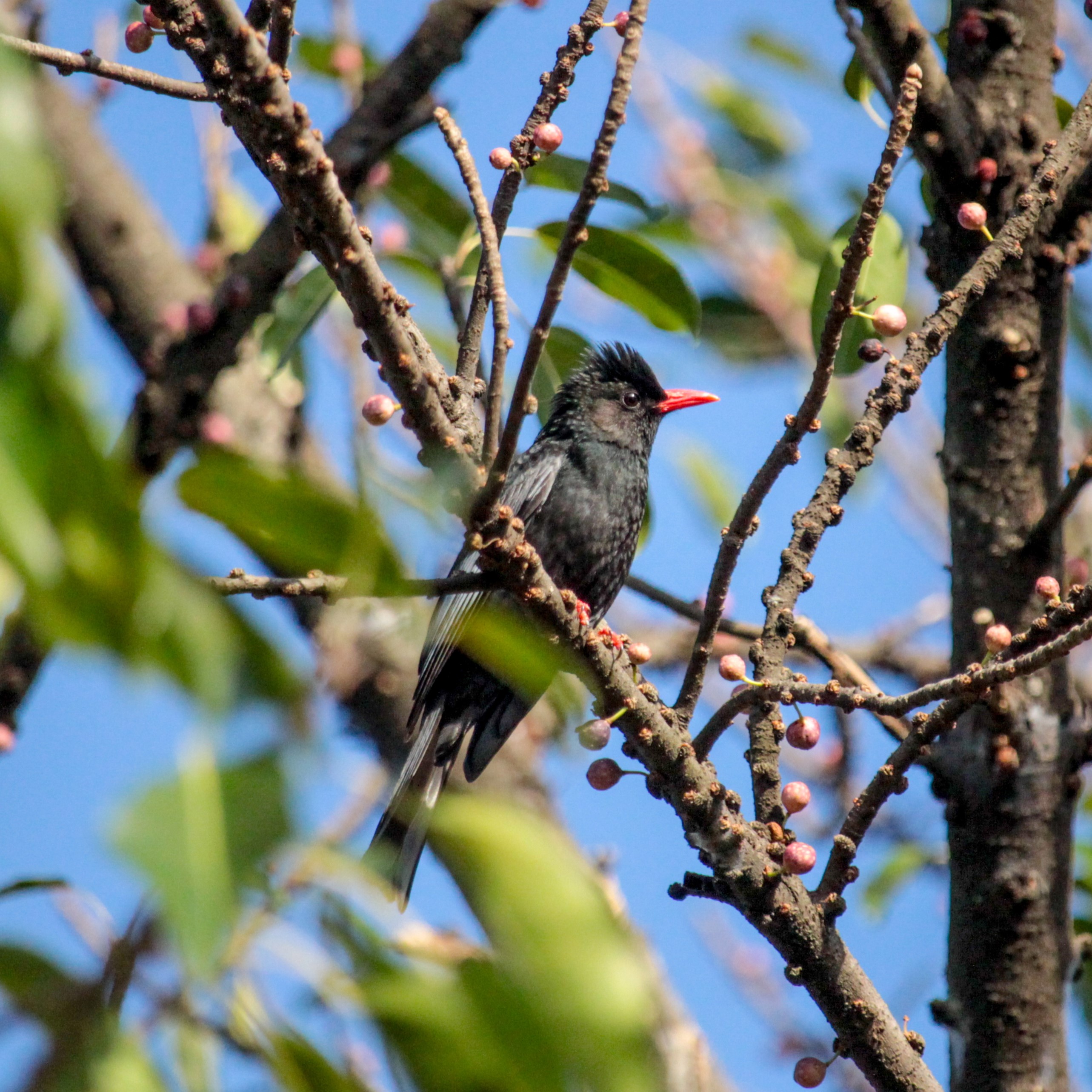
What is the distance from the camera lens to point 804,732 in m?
2.46

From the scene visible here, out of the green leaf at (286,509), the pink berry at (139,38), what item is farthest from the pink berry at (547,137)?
the green leaf at (286,509)

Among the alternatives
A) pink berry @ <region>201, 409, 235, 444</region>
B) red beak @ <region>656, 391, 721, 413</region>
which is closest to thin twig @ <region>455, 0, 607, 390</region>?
pink berry @ <region>201, 409, 235, 444</region>

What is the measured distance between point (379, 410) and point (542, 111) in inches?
25.6

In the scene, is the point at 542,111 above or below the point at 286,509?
above

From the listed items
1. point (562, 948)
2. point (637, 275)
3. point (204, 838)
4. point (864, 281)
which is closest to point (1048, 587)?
point (864, 281)

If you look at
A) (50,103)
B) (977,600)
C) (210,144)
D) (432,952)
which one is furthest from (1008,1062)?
(50,103)

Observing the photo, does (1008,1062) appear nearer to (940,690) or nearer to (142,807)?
(940,690)

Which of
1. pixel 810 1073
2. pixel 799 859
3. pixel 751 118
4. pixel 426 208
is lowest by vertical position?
pixel 810 1073

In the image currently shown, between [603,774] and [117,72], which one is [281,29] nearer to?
[117,72]

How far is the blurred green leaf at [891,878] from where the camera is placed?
412 cm

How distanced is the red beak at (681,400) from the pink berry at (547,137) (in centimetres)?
262

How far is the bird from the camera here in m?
3.83

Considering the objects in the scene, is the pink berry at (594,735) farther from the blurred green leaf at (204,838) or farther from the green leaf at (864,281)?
the blurred green leaf at (204,838)

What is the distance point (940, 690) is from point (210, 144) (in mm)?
3629
